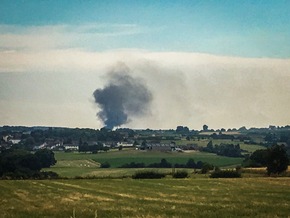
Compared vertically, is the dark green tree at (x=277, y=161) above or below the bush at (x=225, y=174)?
above

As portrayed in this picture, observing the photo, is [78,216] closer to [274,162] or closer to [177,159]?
[274,162]

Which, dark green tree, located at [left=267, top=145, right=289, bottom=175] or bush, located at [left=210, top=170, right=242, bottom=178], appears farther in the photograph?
dark green tree, located at [left=267, top=145, right=289, bottom=175]

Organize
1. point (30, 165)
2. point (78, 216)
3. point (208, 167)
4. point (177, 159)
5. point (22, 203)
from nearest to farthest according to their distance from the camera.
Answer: point (78, 216)
point (22, 203)
point (208, 167)
point (30, 165)
point (177, 159)

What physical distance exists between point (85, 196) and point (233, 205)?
14.1 meters

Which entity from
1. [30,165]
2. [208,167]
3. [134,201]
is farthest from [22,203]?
[30,165]

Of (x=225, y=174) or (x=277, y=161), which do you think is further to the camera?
(x=277, y=161)

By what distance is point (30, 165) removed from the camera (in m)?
138

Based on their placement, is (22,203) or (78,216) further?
(22,203)

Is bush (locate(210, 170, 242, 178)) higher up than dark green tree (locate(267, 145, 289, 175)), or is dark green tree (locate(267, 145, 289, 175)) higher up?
dark green tree (locate(267, 145, 289, 175))

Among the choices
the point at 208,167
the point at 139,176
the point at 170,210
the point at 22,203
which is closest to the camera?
the point at 170,210

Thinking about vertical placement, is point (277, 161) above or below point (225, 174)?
above

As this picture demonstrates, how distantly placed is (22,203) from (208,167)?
265ft

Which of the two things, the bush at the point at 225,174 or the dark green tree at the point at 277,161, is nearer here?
the bush at the point at 225,174

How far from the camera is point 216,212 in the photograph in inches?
1232
